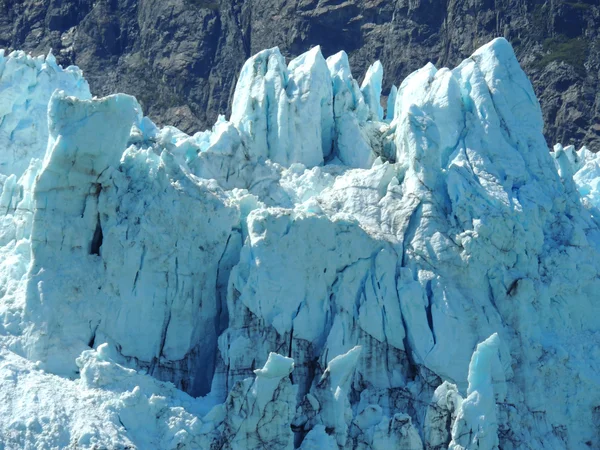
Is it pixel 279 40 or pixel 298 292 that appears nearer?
pixel 298 292

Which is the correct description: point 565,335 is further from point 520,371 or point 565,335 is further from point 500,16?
point 500,16

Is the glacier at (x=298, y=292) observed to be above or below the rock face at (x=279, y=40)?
above

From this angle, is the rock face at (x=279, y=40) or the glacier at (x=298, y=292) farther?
the rock face at (x=279, y=40)

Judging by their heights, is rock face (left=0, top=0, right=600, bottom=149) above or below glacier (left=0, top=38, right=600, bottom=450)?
below

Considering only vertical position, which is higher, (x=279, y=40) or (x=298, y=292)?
(x=298, y=292)
